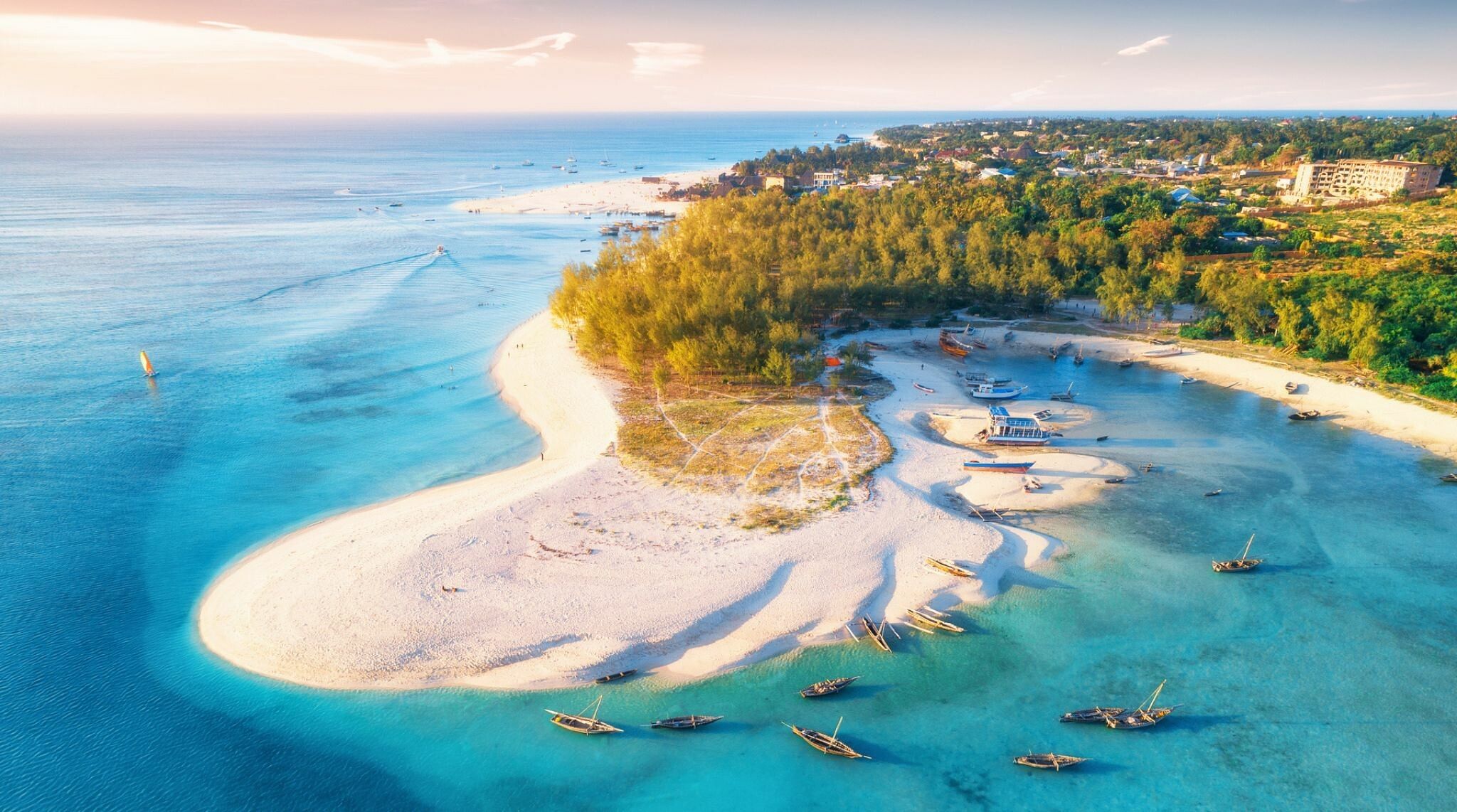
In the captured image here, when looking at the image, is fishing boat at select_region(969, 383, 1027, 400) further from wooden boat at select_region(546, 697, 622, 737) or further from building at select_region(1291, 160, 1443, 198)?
building at select_region(1291, 160, 1443, 198)

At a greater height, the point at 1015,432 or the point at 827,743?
the point at 1015,432

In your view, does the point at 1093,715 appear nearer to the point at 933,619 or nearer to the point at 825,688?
the point at 933,619

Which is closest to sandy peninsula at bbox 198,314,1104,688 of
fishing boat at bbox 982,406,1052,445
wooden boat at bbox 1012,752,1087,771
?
fishing boat at bbox 982,406,1052,445

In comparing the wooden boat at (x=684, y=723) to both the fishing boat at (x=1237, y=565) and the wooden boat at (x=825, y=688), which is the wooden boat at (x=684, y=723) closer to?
the wooden boat at (x=825, y=688)

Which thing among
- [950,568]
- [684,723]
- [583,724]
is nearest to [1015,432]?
[950,568]

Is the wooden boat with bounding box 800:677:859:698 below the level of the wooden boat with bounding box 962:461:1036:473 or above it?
below
